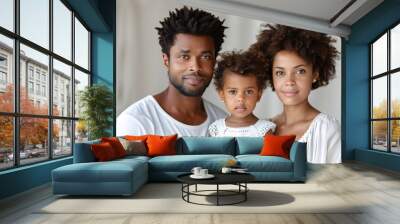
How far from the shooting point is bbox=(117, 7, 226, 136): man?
8.12m

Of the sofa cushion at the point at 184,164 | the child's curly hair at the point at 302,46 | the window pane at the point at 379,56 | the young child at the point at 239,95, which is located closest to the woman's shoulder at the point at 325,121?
the child's curly hair at the point at 302,46

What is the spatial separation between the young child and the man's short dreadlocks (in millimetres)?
515

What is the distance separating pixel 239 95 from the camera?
820cm

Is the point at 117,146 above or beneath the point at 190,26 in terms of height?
beneath

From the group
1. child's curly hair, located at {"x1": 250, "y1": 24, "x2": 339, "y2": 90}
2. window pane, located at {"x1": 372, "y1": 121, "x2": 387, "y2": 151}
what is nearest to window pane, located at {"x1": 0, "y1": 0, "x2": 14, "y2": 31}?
child's curly hair, located at {"x1": 250, "y1": 24, "x2": 339, "y2": 90}

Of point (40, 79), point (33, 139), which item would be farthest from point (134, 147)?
point (40, 79)

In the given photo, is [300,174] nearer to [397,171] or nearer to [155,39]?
[397,171]

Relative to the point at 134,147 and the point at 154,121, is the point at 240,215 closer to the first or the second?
the point at 134,147

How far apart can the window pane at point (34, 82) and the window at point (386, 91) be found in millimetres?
6776

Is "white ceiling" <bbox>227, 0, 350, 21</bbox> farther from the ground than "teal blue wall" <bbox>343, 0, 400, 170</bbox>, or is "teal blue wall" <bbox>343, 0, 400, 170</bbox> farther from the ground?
"white ceiling" <bbox>227, 0, 350, 21</bbox>

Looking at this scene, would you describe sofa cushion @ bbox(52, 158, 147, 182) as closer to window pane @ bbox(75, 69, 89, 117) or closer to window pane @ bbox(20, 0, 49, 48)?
window pane @ bbox(20, 0, 49, 48)

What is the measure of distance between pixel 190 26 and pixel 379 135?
4.92 meters

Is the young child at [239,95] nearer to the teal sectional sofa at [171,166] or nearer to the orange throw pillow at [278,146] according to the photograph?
the teal sectional sofa at [171,166]

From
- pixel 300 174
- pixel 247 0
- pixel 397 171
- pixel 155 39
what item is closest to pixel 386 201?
pixel 300 174
